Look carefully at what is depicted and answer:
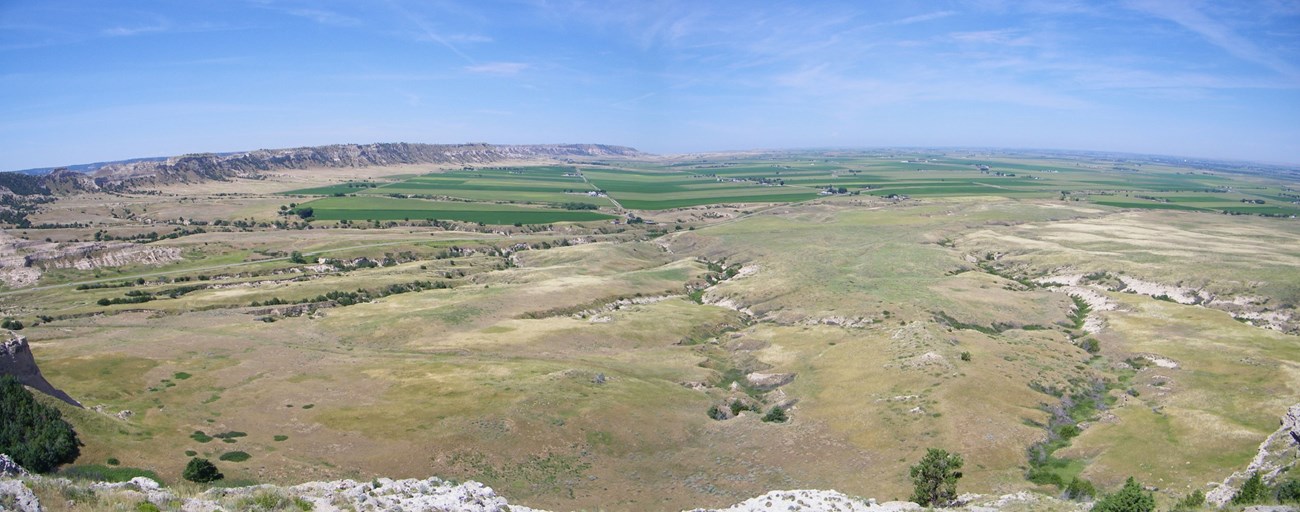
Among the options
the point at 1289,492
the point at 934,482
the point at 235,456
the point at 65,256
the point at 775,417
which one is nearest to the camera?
the point at 1289,492

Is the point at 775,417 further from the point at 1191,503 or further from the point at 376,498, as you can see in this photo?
the point at 376,498

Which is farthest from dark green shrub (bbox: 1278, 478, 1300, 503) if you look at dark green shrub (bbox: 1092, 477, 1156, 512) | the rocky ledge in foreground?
the rocky ledge in foreground

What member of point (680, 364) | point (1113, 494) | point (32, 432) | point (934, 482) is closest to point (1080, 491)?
point (1113, 494)

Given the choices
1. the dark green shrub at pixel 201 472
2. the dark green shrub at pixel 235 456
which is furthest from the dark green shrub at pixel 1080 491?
the dark green shrub at pixel 235 456

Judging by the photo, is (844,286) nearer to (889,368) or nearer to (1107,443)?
(889,368)

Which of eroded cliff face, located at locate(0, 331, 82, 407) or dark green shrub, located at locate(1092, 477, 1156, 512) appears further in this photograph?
eroded cliff face, located at locate(0, 331, 82, 407)

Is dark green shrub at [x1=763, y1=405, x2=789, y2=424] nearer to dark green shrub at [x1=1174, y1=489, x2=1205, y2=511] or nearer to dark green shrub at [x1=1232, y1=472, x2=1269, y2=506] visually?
dark green shrub at [x1=1174, y1=489, x2=1205, y2=511]
